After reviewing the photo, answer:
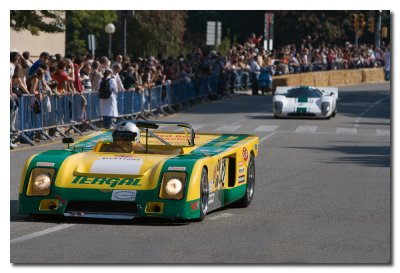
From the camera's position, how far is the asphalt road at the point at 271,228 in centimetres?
1059

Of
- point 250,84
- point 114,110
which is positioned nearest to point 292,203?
point 114,110

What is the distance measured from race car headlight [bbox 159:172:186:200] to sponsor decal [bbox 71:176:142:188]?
0.90 ft

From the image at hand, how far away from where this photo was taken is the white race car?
36.1 meters

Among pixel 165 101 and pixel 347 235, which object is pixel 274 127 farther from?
pixel 347 235

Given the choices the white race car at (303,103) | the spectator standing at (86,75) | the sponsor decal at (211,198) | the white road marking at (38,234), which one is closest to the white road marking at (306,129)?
the white race car at (303,103)

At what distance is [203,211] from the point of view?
13.0 m

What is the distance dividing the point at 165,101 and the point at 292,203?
2174 cm

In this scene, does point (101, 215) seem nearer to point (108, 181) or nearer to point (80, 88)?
point (108, 181)

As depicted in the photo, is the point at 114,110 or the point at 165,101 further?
the point at 165,101

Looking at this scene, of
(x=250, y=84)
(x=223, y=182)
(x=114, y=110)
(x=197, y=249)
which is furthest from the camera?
(x=250, y=84)

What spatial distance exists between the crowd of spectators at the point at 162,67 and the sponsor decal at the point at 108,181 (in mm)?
10408

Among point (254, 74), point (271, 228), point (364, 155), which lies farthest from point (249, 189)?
point (254, 74)

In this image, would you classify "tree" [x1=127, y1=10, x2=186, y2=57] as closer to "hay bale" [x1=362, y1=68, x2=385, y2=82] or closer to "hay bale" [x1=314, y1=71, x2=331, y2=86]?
"hay bale" [x1=362, y1=68, x2=385, y2=82]

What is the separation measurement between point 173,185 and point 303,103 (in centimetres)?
2390
